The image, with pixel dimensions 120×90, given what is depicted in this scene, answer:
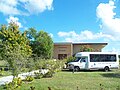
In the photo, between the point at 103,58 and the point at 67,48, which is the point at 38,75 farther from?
the point at 67,48

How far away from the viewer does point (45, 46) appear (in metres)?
44.4

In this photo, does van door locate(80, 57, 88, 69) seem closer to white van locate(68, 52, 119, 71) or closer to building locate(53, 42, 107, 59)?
white van locate(68, 52, 119, 71)

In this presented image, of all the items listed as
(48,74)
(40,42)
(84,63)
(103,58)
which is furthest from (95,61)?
(40,42)

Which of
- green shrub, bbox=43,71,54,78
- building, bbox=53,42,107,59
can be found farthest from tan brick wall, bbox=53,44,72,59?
green shrub, bbox=43,71,54,78

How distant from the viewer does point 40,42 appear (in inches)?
1754

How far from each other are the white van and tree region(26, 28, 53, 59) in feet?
47.3

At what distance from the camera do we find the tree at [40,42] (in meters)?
44.3

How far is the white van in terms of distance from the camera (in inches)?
1173

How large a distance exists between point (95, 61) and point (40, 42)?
16.7 meters

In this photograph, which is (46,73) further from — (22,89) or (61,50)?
(61,50)

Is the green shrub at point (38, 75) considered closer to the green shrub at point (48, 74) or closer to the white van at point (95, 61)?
the green shrub at point (48, 74)

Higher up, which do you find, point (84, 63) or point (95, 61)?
point (95, 61)

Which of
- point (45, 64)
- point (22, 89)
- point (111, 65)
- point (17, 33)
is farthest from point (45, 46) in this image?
point (22, 89)

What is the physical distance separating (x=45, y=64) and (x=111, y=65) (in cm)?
1160
